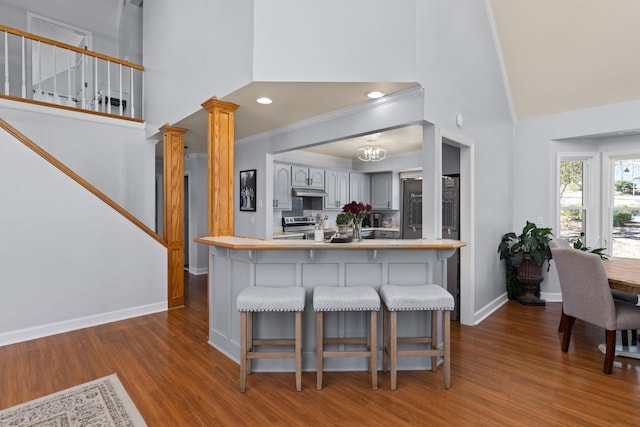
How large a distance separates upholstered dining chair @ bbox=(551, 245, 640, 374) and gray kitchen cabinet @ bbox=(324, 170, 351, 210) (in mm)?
4176

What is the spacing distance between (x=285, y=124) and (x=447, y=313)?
2.88 metres

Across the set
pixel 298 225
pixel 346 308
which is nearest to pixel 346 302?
pixel 346 308

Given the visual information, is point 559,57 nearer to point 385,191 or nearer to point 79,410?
point 385,191

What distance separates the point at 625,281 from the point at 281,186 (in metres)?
4.52

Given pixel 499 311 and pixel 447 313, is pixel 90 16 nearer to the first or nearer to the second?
pixel 447 313

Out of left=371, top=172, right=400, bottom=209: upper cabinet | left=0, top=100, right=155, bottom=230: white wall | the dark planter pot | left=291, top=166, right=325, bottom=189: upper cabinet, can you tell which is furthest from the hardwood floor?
left=371, top=172, right=400, bottom=209: upper cabinet

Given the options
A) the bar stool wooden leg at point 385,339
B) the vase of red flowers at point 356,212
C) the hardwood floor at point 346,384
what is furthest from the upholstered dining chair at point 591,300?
the vase of red flowers at point 356,212

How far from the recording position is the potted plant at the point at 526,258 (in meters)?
4.22

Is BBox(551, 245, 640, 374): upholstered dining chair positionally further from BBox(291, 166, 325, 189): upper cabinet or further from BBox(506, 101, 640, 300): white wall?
BBox(291, 166, 325, 189): upper cabinet

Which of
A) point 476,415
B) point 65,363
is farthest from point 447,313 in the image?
point 65,363

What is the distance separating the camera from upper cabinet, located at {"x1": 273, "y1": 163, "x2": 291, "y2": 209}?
18.5 ft

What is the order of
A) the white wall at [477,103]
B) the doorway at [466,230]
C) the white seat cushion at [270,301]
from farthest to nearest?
the doorway at [466,230], the white wall at [477,103], the white seat cushion at [270,301]

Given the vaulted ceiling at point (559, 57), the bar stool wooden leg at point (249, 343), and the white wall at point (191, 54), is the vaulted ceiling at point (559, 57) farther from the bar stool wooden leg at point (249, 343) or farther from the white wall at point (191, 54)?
the bar stool wooden leg at point (249, 343)

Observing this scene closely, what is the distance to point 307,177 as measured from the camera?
243 inches
